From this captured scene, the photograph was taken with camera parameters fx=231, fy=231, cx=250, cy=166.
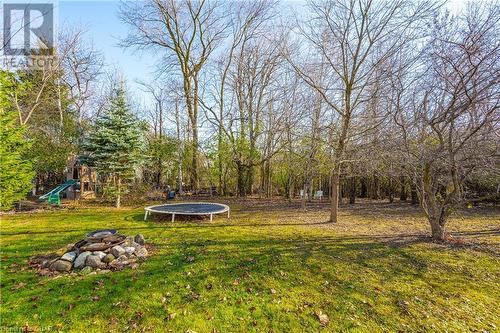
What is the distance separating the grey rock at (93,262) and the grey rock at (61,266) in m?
0.29

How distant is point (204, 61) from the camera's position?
680 inches

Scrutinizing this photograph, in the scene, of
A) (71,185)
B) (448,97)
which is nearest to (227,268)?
(448,97)

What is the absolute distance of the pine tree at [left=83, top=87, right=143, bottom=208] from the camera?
444 inches

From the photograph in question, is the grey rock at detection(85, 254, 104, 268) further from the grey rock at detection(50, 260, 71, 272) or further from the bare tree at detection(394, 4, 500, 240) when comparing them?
the bare tree at detection(394, 4, 500, 240)

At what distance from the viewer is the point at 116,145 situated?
1138 centimetres

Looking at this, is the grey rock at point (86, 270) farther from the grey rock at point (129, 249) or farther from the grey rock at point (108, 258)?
the grey rock at point (129, 249)

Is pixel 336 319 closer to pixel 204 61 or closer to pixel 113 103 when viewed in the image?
pixel 113 103

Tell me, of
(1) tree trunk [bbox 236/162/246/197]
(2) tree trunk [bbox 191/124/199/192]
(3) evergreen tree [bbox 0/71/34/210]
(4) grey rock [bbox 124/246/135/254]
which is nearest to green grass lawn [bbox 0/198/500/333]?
(4) grey rock [bbox 124/246/135/254]

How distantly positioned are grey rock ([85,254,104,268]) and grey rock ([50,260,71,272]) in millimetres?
290

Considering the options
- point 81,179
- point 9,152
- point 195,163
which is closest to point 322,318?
point 9,152

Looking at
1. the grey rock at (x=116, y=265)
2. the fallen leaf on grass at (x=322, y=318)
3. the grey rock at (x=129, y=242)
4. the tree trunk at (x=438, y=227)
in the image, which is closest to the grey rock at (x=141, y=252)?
the grey rock at (x=129, y=242)

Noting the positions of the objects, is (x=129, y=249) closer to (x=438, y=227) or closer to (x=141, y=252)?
(x=141, y=252)

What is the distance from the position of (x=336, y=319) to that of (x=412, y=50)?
7.31 metres

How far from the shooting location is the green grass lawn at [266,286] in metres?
3.01
